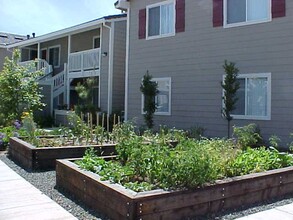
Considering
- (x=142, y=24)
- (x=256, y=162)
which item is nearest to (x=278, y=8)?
(x=142, y=24)

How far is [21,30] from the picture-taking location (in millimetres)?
35188

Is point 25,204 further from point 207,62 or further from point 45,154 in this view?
point 207,62

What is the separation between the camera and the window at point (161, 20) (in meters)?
14.0

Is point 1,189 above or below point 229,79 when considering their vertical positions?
below

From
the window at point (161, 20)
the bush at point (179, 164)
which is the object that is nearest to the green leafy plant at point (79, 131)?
the bush at point (179, 164)

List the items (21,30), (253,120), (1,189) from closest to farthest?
1. (1,189)
2. (253,120)
3. (21,30)

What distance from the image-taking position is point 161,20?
1428 centimetres

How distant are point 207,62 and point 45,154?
7.10 metres

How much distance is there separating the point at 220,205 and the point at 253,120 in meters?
6.95

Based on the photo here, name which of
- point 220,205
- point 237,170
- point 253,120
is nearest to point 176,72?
point 253,120

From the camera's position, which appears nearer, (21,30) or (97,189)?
(97,189)

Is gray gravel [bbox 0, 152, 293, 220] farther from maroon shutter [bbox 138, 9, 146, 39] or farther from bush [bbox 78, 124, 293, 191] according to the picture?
maroon shutter [bbox 138, 9, 146, 39]

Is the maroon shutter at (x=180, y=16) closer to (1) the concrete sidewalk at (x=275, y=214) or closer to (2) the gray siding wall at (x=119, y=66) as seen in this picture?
(2) the gray siding wall at (x=119, y=66)

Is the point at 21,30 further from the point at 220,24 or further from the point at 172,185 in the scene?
the point at 172,185
